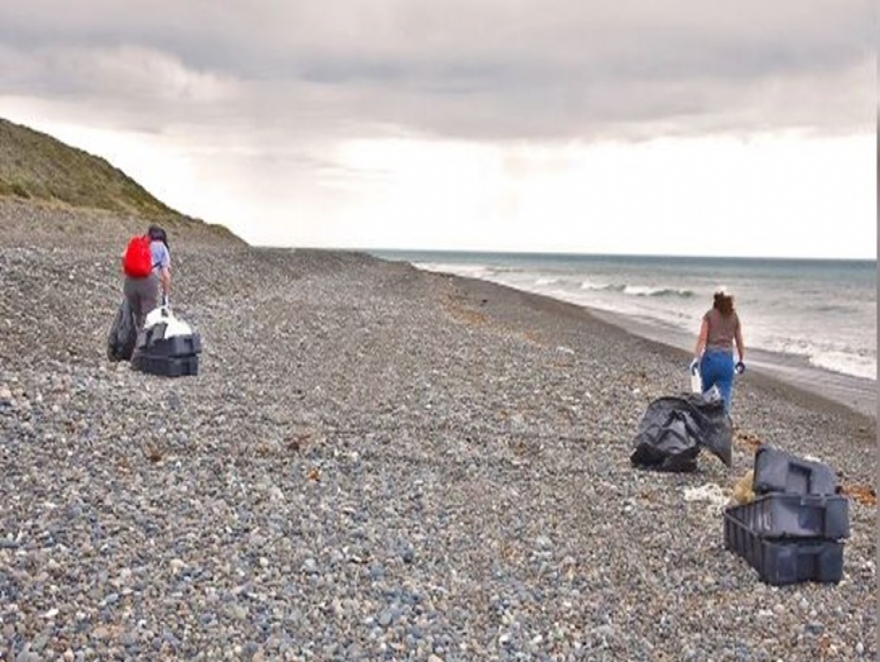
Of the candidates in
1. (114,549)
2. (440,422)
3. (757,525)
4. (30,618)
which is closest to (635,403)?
(440,422)

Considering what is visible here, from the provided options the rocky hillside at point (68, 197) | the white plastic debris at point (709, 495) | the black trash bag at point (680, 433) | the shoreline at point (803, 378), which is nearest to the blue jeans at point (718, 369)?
the black trash bag at point (680, 433)

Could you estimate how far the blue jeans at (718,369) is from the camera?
12.0 metres

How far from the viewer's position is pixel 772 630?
6863 millimetres

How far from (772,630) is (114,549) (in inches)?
173

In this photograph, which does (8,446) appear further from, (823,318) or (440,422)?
(823,318)

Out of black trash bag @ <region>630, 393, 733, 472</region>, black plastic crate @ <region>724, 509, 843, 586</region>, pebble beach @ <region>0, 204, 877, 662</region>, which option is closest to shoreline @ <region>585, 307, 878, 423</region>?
pebble beach @ <region>0, 204, 877, 662</region>

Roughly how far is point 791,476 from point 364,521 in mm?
3298

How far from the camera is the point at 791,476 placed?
7832mm

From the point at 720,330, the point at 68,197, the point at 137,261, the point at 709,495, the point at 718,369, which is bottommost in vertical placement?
the point at 709,495

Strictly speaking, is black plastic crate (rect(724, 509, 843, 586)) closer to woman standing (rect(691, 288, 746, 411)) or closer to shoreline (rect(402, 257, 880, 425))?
woman standing (rect(691, 288, 746, 411))

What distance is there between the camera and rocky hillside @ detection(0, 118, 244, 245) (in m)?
47.1

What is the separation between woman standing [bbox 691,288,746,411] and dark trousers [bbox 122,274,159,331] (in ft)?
23.0

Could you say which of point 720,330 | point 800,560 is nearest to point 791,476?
point 800,560

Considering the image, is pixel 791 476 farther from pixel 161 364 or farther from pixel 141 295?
pixel 141 295
